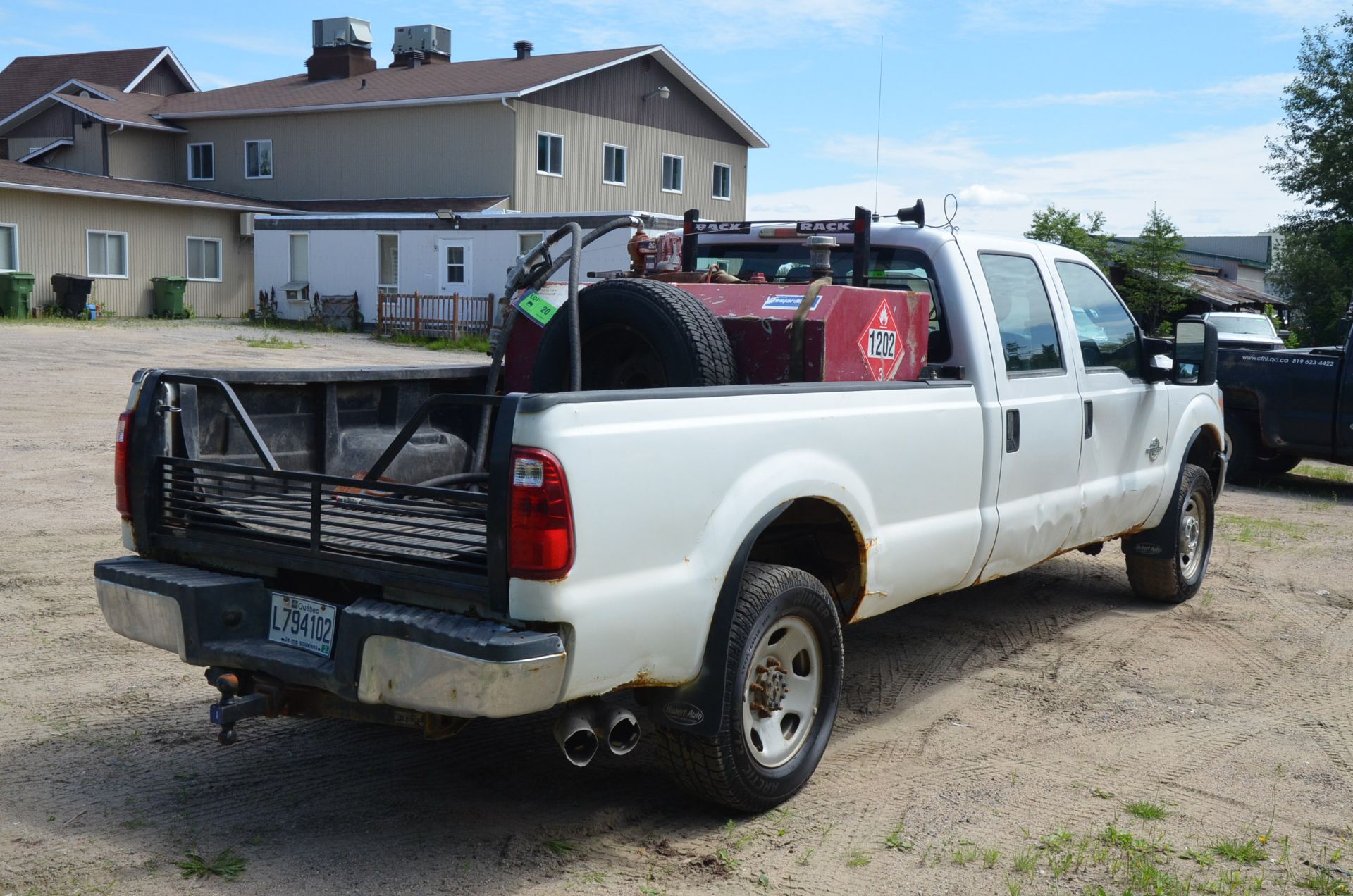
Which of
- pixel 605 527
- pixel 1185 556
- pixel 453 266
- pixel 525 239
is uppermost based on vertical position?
pixel 525 239

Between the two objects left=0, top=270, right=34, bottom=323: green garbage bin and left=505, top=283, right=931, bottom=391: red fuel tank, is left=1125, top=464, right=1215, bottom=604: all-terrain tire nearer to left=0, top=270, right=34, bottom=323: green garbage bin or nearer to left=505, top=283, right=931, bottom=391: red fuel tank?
left=505, top=283, right=931, bottom=391: red fuel tank

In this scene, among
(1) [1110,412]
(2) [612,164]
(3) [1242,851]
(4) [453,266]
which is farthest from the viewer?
(2) [612,164]

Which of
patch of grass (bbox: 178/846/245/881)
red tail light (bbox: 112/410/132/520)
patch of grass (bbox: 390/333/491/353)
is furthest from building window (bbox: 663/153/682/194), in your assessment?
patch of grass (bbox: 178/846/245/881)

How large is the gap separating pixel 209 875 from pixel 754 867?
5.17ft

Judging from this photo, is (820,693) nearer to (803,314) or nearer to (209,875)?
(803,314)

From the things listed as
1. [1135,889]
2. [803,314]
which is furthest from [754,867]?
[803,314]

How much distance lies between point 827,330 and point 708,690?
61.2 inches

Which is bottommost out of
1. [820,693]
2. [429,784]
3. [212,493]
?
[429,784]

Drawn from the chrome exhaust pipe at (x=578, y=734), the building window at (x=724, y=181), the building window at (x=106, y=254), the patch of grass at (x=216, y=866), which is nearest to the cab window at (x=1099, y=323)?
the chrome exhaust pipe at (x=578, y=734)

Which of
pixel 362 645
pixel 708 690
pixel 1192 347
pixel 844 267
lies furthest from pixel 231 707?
pixel 1192 347

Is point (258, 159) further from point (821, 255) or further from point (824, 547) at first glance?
point (824, 547)

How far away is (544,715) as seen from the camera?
5.19 metres

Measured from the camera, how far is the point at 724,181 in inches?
1574

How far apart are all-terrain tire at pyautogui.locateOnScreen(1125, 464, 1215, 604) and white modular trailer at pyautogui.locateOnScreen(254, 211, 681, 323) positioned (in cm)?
1979
